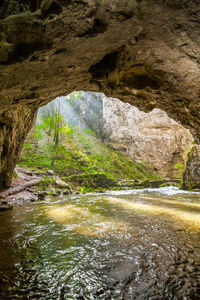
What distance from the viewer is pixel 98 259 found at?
2.19 m

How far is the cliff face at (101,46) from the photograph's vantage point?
206 cm

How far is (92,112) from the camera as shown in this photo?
26453 mm

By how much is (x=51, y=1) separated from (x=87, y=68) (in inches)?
68.3

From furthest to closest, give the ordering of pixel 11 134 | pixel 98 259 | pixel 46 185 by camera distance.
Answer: pixel 46 185 < pixel 11 134 < pixel 98 259

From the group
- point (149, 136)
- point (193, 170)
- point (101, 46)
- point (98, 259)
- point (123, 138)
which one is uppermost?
point (149, 136)

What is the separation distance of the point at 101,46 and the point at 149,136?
20.3m

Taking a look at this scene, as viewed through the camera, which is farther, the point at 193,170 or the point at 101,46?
the point at 193,170

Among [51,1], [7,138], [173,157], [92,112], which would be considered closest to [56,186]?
[7,138]

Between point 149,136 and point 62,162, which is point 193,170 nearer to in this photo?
point 62,162

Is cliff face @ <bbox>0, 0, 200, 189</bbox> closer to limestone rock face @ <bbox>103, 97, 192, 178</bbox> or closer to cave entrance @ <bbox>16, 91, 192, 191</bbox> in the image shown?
cave entrance @ <bbox>16, 91, 192, 191</bbox>

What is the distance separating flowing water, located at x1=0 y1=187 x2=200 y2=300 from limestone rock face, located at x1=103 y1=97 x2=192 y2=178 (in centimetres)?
1868

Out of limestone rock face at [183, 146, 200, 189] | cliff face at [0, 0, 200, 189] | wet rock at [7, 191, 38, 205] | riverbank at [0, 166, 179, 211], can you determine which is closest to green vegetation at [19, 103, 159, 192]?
riverbank at [0, 166, 179, 211]

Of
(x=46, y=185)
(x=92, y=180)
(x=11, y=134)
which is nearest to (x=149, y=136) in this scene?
(x=92, y=180)

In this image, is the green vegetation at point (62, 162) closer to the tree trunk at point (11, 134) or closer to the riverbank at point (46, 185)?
the riverbank at point (46, 185)
